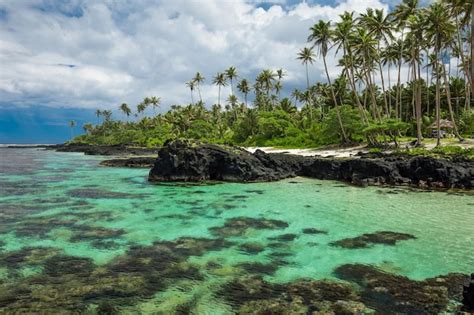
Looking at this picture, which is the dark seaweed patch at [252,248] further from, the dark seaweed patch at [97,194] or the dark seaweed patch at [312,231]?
the dark seaweed patch at [97,194]

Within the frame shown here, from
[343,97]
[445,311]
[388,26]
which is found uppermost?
[388,26]

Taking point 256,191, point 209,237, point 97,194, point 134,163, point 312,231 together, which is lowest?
point 312,231

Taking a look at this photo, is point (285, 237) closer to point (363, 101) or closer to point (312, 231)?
point (312, 231)

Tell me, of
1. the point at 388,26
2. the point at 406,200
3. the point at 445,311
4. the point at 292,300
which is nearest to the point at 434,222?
the point at 406,200

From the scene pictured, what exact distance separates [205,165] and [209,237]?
18.7m

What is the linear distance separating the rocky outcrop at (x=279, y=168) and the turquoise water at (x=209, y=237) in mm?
3425

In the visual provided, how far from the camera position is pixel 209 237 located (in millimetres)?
15117

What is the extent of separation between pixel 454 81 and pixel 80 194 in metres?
72.6

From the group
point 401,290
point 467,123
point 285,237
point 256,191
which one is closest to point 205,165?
point 256,191

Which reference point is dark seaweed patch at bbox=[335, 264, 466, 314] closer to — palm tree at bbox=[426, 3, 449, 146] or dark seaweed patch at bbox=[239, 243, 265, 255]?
dark seaweed patch at bbox=[239, 243, 265, 255]

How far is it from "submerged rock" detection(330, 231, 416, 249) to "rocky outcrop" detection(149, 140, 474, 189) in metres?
15.2

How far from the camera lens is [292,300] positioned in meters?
9.07

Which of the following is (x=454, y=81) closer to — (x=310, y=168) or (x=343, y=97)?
(x=343, y=97)

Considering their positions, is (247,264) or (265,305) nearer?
(265,305)
